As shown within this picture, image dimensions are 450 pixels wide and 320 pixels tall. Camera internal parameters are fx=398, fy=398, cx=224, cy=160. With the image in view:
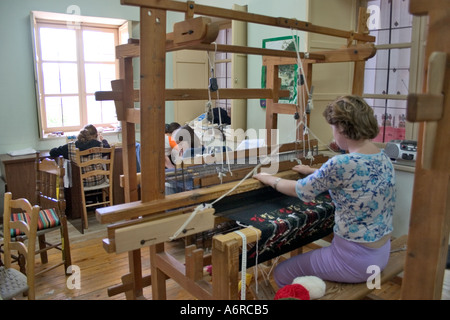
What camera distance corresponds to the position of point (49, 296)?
2.66 metres

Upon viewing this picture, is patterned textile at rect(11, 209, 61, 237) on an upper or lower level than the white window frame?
lower

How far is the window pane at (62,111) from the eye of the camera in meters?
4.98

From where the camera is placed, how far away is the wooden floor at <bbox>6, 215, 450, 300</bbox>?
266 cm

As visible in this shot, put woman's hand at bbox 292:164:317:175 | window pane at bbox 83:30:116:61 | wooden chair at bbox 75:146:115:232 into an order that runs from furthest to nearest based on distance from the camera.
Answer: window pane at bbox 83:30:116:61 → wooden chair at bbox 75:146:115:232 → woman's hand at bbox 292:164:317:175

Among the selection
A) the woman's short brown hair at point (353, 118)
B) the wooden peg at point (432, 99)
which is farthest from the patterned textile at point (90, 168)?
the wooden peg at point (432, 99)

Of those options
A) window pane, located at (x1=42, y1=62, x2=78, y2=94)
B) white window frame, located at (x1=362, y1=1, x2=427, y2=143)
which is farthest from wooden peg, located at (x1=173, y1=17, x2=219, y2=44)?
window pane, located at (x1=42, y1=62, x2=78, y2=94)

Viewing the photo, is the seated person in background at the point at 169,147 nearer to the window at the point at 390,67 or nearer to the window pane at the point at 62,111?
the window at the point at 390,67

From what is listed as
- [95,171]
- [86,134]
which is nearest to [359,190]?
[95,171]

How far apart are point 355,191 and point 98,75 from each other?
4439mm

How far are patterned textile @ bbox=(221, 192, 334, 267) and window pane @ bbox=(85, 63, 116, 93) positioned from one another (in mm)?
3927

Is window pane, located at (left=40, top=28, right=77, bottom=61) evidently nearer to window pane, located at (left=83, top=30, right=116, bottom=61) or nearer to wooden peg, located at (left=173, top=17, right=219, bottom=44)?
window pane, located at (left=83, top=30, right=116, bottom=61)
